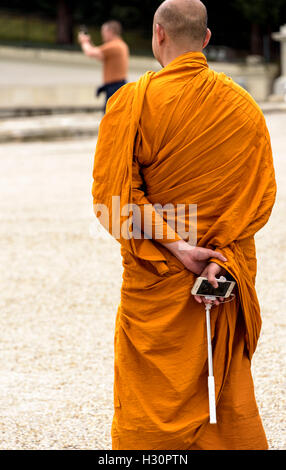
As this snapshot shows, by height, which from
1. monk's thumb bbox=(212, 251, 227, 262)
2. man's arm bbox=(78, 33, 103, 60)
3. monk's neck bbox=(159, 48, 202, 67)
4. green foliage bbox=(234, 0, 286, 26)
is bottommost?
green foliage bbox=(234, 0, 286, 26)

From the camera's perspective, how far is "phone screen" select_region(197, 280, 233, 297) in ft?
9.04

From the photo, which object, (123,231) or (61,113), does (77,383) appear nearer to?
(123,231)

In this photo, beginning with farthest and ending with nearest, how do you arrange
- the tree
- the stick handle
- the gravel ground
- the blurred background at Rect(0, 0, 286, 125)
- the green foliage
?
1. the green foliage
2. the tree
3. the blurred background at Rect(0, 0, 286, 125)
4. the gravel ground
5. the stick handle

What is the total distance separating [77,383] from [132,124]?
176 cm

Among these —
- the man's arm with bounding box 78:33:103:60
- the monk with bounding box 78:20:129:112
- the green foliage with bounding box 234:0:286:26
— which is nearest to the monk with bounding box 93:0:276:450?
the man's arm with bounding box 78:33:103:60

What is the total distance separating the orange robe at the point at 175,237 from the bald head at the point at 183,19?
0.07 m

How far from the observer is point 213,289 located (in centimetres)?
276

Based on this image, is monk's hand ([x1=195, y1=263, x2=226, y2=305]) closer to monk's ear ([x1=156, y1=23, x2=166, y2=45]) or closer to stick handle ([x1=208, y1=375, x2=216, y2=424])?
stick handle ([x1=208, y1=375, x2=216, y2=424])

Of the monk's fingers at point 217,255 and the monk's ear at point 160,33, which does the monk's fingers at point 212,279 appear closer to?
the monk's fingers at point 217,255

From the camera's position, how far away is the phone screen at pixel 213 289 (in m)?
2.76

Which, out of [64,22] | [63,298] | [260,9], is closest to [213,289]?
[63,298]

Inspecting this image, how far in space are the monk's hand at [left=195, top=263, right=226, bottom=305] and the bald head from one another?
747 mm

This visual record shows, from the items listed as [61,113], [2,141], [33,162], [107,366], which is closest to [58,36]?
[61,113]

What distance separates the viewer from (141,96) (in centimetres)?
270
